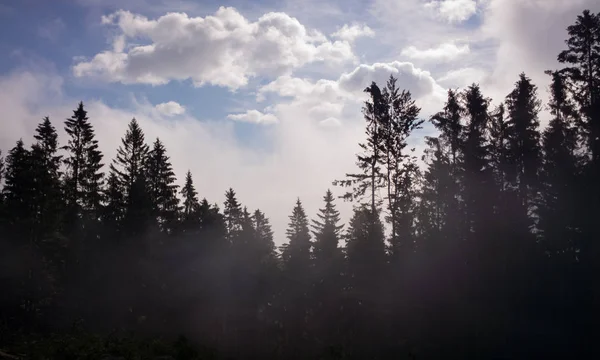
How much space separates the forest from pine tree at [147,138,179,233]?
6972 millimetres

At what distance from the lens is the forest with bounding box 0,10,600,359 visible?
2880cm

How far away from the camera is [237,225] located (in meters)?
66.8

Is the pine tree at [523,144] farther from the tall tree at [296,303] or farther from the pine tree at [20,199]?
the pine tree at [20,199]

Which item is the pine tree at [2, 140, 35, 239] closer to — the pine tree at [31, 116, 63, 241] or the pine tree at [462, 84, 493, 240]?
the pine tree at [31, 116, 63, 241]

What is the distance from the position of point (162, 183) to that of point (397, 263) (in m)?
28.1

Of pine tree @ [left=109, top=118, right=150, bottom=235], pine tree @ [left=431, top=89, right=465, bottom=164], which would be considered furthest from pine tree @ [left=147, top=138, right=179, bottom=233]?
pine tree @ [left=431, top=89, right=465, bottom=164]

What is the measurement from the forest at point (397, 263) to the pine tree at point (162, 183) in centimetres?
697

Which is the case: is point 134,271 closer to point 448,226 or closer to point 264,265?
point 264,265

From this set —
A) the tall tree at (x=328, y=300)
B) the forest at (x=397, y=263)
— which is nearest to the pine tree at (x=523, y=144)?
the forest at (x=397, y=263)

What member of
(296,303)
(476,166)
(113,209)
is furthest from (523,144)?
(113,209)

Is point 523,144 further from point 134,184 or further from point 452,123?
point 134,184

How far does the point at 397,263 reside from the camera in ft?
107

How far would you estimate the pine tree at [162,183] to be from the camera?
4953cm

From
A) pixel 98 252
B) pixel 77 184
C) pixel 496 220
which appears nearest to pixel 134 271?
pixel 98 252
